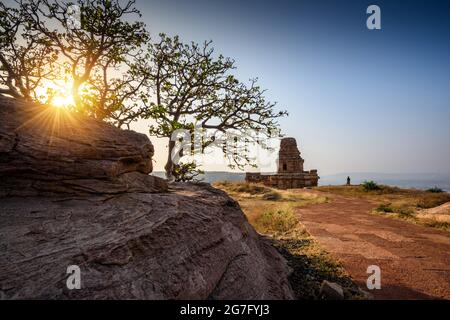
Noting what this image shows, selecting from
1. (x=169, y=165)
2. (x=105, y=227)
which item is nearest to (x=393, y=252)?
(x=105, y=227)

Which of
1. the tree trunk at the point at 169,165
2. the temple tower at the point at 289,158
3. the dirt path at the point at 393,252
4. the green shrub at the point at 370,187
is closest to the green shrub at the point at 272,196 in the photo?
the green shrub at the point at 370,187

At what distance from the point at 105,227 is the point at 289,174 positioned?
33742 millimetres

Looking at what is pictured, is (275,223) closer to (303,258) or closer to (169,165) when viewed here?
(303,258)

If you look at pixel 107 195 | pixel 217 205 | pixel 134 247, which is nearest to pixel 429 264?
pixel 217 205

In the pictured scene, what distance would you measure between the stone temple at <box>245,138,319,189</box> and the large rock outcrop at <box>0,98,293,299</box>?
102 feet

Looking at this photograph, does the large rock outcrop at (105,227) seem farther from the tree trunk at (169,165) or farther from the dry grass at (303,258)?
the tree trunk at (169,165)

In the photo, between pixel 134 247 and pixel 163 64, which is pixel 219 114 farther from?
pixel 134 247

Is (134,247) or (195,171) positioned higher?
(195,171)

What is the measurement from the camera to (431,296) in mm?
3516

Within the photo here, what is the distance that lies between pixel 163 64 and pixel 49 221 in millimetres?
8927

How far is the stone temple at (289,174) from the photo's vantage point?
113 ft

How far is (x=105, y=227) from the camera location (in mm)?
2914
